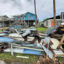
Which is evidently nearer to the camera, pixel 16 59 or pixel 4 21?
pixel 16 59

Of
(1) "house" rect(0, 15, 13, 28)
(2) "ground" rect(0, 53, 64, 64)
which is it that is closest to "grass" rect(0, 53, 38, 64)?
→ (2) "ground" rect(0, 53, 64, 64)

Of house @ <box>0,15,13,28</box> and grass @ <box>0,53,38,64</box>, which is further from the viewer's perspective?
house @ <box>0,15,13,28</box>

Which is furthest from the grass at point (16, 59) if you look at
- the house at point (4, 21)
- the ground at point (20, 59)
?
the house at point (4, 21)

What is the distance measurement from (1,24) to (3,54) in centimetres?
3109

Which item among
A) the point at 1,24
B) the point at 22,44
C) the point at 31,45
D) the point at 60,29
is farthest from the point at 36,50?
the point at 1,24

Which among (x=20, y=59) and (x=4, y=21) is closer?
(x=20, y=59)

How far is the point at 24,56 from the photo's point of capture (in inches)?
250

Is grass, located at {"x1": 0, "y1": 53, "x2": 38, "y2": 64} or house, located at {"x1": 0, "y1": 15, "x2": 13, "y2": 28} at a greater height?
house, located at {"x1": 0, "y1": 15, "x2": 13, "y2": 28}

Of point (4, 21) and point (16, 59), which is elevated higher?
point (4, 21)

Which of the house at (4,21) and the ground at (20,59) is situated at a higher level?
the house at (4,21)

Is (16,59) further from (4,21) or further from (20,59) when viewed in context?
(4,21)

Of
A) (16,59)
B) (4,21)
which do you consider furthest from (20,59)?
(4,21)

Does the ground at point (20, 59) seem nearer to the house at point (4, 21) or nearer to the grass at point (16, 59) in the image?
Result: the grass at point (16, 59)

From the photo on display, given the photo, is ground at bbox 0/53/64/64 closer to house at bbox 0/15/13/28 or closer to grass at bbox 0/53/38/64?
grass at bbox 0/53/38/64
